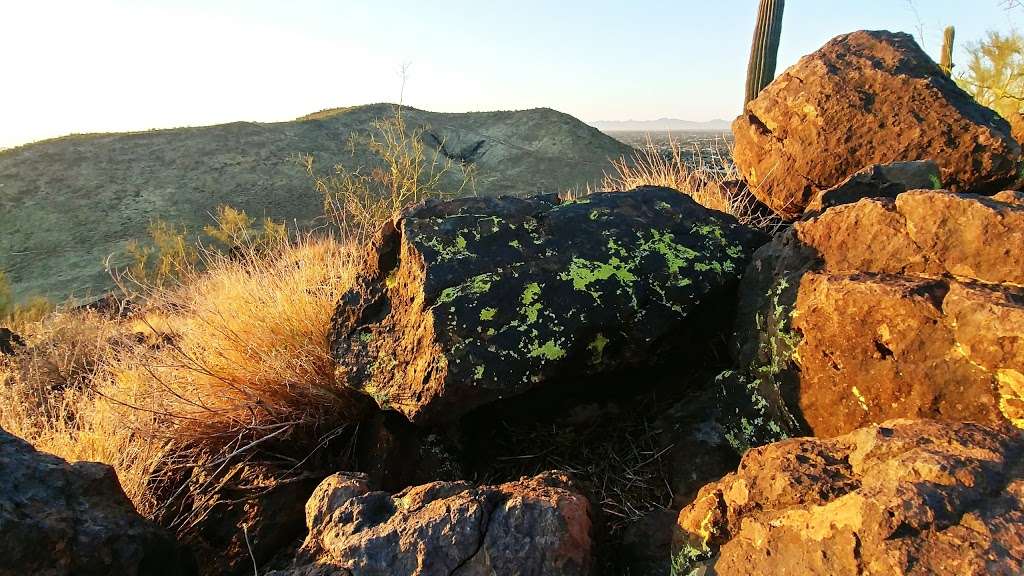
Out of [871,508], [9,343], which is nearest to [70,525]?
[871,508]

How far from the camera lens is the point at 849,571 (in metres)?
1.18

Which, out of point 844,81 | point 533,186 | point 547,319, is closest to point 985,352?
point 547,319

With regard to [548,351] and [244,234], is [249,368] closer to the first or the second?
[548,351]

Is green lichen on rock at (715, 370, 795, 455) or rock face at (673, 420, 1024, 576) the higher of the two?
rock face at (673, 420, 1024, 576)

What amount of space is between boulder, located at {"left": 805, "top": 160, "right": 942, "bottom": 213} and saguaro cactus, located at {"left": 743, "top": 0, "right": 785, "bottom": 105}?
6.31m

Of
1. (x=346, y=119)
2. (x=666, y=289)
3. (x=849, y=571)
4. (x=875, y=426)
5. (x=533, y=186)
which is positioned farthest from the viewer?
(x=346, y=119)

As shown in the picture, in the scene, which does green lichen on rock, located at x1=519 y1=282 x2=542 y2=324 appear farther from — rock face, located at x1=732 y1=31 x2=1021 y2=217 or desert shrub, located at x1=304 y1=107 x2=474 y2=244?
rock face, located at x1=732 y1=31 x2=1021 y2=217

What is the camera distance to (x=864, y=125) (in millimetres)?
3525

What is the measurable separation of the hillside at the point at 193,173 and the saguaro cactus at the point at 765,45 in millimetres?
8622

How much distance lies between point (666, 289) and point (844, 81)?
89.3 inches

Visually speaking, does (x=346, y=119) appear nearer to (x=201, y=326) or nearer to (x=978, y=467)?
(x=201, y=326)

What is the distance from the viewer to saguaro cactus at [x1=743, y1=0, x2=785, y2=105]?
28.5ft

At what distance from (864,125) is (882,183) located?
0.85 m

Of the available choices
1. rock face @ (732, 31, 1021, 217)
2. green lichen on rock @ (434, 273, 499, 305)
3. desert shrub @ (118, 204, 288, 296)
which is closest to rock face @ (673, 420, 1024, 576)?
green lichen on rock @ (434, 273, 499, 305)
